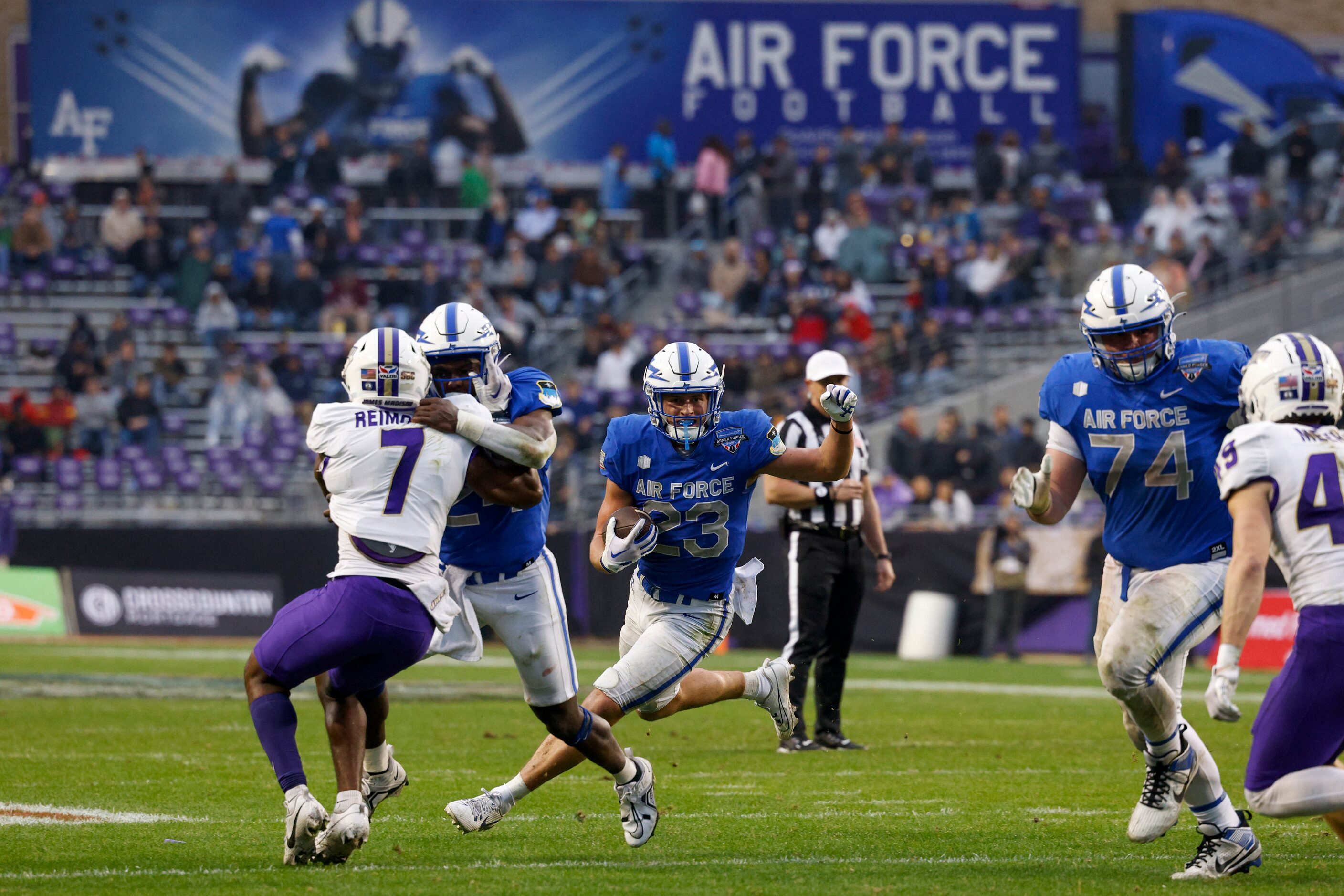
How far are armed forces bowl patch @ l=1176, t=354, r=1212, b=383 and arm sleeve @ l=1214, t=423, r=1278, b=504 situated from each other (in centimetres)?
78

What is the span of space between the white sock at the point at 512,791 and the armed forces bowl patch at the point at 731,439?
4.57ft

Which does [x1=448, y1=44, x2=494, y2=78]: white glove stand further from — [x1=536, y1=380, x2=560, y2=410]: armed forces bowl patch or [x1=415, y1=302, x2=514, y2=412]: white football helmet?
[x1=536, y1=380, x2=560, y2=410]: armed forces bowl patch

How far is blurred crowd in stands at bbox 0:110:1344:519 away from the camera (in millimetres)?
19781

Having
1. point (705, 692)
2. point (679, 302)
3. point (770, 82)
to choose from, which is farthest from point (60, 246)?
point (705, 692)

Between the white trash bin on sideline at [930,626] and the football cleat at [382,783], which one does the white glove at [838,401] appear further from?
the white trash bin on sideline at [930,626]

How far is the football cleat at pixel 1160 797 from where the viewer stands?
5.59m

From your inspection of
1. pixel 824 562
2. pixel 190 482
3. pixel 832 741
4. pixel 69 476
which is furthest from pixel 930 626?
pixel 69 476

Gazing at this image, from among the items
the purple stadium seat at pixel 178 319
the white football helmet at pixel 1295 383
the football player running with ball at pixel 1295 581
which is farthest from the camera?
the purple stadium seat at pixel 178 319

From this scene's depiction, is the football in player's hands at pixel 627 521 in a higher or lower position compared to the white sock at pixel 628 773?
higher

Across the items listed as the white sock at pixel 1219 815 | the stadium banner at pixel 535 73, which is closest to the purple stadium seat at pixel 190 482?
the stadium banner at pixel 535 73

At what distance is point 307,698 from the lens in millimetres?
11883

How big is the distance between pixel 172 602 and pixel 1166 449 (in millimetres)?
13833

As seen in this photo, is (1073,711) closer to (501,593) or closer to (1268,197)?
(501,593)

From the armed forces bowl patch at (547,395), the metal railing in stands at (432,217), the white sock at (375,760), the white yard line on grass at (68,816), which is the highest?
the metal railing in stands at (432,217)
